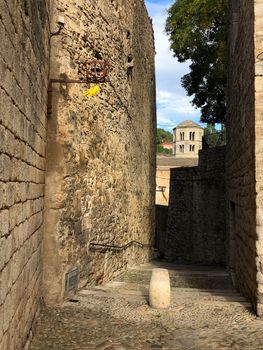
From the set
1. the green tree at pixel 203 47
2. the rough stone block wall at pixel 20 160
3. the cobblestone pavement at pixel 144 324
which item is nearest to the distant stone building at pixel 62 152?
the rough stone block wall at pixel 20 160

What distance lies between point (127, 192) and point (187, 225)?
325 inches

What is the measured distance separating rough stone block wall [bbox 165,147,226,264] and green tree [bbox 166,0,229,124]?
280 cm

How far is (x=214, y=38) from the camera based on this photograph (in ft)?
46.9

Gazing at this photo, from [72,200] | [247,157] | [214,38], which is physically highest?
[214,38]

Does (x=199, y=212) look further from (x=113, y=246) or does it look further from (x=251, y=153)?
(x=251, y=153)

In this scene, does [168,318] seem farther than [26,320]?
Yes

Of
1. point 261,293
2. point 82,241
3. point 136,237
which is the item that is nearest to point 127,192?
point 136,237

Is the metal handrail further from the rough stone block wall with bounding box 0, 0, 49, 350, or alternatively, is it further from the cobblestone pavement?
the rough stone block wall with bounding box 0, 0, 49, 350

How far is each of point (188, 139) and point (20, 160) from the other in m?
69.3

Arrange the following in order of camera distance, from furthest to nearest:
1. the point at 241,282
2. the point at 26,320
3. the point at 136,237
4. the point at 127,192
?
the point at 136,237 < the point at 127,192 < the point at 241,282 < the point at 26,320

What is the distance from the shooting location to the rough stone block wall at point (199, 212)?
577 inches

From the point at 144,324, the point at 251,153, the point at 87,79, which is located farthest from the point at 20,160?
the point at 251,153

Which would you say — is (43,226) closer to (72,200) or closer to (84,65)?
(72,200)

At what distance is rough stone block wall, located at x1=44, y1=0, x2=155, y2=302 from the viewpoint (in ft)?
18.1
